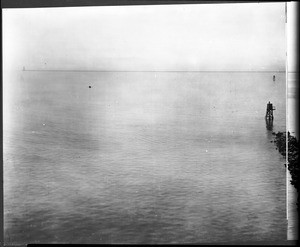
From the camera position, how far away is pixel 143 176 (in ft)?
21.7

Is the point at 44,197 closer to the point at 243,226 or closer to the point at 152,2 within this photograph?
the point at 243,226

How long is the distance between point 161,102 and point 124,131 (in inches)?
178

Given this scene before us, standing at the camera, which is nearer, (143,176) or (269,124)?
(143,176)

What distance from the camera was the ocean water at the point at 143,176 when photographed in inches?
179

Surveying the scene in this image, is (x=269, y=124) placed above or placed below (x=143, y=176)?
above

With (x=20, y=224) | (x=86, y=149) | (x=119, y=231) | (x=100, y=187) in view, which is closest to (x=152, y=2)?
(x=119, y=231)

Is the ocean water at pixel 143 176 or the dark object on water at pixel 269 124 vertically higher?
the dark object on water at pixel 269 124

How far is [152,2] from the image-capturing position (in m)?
3.47

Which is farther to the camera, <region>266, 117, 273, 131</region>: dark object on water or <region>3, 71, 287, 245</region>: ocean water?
<region>266, 117, 273, 131</region>: dark object on water

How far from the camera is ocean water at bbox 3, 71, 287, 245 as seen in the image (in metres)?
4.54

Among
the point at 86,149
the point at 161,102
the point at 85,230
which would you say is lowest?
the point at 85,230

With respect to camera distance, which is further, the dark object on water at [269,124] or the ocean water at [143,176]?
the dark object on water at [269,124]

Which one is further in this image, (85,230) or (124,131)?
(124,131)

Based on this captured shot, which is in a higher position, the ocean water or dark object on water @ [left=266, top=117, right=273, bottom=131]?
dark object on water @ [left=266, top=117, right=273, bottom=131]
